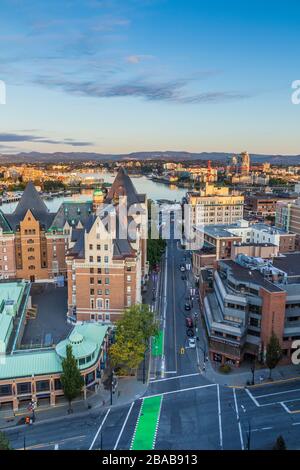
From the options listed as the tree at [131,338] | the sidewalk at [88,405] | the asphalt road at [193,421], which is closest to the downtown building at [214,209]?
the tree at [131,338]

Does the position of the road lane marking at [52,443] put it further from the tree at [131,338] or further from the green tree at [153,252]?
the green tree at [153,252]

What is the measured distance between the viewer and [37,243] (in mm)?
68250

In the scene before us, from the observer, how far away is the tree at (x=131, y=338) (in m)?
39.8

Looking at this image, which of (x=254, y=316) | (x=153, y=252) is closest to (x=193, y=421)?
(x=254, y=316)

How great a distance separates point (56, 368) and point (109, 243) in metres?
17.9

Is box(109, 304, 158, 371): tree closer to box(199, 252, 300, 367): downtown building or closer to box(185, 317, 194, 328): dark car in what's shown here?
box(199, 252, 300, 367): downtown building

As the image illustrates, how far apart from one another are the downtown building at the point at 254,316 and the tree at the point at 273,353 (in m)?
3.08

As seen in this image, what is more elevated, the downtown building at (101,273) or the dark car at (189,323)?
the downtown building at (101,273)

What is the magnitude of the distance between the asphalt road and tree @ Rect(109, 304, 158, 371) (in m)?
3.43

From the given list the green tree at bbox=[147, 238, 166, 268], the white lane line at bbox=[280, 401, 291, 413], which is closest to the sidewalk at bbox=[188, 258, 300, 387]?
the white lane line at bbox=[280, 401, 291, 413]

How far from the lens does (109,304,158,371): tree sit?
3975cm

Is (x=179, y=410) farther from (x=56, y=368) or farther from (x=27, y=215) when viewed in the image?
(x=27, y=215)

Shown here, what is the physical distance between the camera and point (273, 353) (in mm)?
39469

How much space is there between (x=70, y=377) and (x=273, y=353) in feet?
66.9
